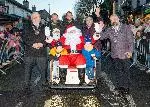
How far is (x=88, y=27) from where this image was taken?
1156cm

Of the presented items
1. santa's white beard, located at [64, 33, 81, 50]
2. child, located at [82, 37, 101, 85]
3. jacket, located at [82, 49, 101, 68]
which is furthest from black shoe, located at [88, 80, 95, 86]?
santa's white beard, located at [64, 33, 81, 50]

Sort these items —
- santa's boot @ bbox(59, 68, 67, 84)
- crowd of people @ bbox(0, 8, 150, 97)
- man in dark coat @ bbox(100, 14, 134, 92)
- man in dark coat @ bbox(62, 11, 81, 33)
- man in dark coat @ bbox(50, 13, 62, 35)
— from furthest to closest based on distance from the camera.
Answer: santa's boot @ bbox(59, 68, 67, 84) < man in dark coat @ bbox(62, 11, 81, 33) < man in dark coat @ bbox(50, 13, 62, 35) < crowd of people @ bbox(0, 8, 150, 97) < man in dark coat @ bbox(100, 14, 134, 92)

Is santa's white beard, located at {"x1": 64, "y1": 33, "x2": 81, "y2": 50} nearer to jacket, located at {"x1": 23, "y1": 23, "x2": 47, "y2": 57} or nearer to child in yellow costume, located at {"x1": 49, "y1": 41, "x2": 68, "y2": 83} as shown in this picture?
child in yellow costume, located at {"x1": 49, "y1": 41, "x2": 68, "y2": 83}

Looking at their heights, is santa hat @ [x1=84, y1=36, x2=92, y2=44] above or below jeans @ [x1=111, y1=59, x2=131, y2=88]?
above

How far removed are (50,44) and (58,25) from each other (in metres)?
0.67

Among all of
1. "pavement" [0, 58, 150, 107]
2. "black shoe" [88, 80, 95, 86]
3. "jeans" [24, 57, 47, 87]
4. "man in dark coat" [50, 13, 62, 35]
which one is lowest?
"pavement" [0, 58, 150, 107]

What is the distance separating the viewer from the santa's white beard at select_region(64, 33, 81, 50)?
35.9ft

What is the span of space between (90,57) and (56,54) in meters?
0.94

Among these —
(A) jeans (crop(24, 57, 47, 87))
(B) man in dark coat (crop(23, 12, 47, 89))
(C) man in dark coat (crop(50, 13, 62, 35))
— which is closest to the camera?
(B) man in dark coat (crop(23, 12, 47, 89))

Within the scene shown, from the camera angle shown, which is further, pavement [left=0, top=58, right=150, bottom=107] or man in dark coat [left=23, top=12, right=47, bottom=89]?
man in dark coat [left=23, top=12, right=47, bottom=89]

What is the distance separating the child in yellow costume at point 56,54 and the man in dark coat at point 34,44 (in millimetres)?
271

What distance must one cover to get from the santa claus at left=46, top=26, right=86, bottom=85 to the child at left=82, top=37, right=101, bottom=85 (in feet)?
0.70

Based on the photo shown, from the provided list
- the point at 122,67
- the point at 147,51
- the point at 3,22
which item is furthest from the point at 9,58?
the point at 122,67

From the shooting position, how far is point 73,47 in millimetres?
10953
